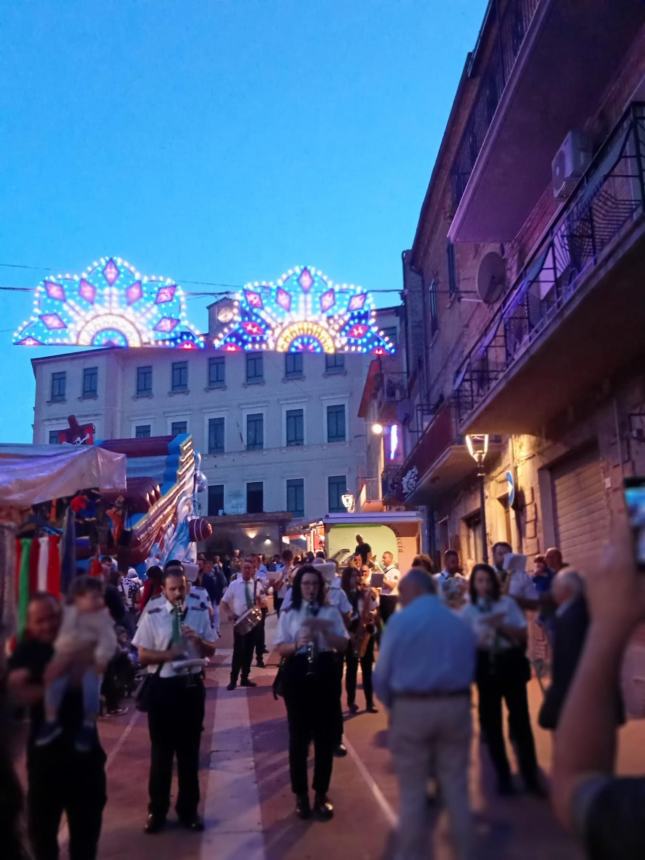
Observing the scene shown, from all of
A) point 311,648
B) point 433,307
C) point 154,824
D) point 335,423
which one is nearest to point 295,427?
point 335,423

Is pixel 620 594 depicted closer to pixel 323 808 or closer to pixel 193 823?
pixel 323 808

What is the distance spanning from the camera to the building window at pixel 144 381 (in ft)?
167

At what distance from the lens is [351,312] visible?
1748 cm

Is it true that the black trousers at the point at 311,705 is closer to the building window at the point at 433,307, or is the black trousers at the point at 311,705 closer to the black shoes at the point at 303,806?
the black shoes at the point at 303,806

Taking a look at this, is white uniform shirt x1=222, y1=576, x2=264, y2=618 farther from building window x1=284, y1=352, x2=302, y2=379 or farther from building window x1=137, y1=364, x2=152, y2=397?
building window x1=137, y1=364, x2=152, y2=397

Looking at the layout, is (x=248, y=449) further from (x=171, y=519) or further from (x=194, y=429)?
(x=171, y=519)

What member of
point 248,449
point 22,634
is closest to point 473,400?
point 22,634

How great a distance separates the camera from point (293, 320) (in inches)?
685

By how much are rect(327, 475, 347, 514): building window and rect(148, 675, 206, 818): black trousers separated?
4155cm

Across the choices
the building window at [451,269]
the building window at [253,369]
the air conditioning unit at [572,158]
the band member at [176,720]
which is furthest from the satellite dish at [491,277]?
the building window at [253,369]

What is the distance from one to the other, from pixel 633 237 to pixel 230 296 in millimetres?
11391

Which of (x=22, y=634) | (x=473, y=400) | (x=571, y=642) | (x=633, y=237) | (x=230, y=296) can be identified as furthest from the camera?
(x=230, y=296)

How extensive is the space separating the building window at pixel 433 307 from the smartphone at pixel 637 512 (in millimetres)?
20576

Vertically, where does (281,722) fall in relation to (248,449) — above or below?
below
